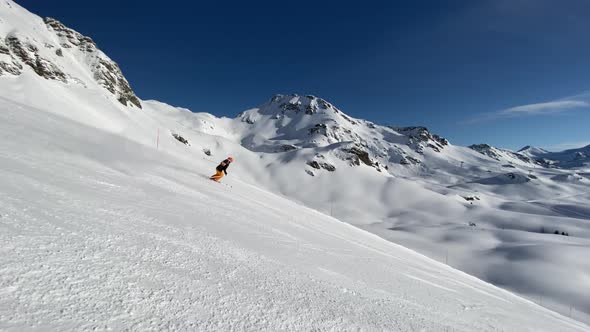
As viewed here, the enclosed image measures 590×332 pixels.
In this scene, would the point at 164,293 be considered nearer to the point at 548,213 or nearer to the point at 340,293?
the point at 340,293

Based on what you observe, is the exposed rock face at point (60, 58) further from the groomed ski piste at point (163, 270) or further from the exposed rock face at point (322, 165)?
the exposed rock face at point (322, 165)

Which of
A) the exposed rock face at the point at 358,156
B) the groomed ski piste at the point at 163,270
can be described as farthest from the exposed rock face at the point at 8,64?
the exposed rock face at the point at 358,156

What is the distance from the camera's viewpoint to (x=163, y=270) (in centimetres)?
416

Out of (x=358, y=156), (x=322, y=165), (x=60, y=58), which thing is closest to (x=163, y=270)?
(x=60, y=58)

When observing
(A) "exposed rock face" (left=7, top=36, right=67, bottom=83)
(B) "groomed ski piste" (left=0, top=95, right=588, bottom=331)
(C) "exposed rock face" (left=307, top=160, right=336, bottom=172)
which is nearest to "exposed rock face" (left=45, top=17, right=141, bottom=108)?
(A) "exposed rock face" (left=7, top=36, right=67, bottom=83)

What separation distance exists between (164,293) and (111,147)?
11.3 meters

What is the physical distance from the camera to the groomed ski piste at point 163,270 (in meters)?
3.10

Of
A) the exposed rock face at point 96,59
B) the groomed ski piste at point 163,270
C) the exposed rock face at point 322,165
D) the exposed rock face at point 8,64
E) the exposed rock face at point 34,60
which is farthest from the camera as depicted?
the exposed rock face at point 322,165

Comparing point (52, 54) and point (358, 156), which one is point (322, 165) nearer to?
point (358, 156)

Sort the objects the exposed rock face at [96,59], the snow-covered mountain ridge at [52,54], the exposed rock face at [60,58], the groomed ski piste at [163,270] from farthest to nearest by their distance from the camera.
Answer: the exposed rock face at [96,59], the snow-covered mountain ridge at [52,54], the exposed rock face at [60,58], the groomed ski piste at [163,270]

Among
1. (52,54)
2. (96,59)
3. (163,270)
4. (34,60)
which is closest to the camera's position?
(163,270)

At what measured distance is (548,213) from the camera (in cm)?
13675

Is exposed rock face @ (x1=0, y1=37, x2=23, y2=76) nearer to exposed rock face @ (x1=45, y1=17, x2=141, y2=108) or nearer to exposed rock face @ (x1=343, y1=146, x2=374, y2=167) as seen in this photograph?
exposed rock face @ (x1=45, y1=17, x2=141, y2=108)

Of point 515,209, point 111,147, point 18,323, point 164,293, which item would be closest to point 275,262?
point 164,293
